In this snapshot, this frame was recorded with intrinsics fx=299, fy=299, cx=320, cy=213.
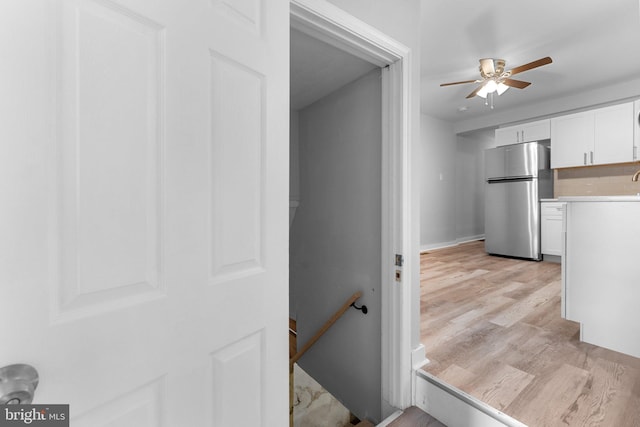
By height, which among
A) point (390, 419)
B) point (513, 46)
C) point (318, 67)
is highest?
point (513, 46)

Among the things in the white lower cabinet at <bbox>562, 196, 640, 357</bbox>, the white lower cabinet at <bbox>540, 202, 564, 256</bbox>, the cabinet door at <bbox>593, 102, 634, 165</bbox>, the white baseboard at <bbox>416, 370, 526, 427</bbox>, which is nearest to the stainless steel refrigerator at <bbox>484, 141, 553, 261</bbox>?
the white lower cabinet at <bbox>540, 202, 564, 256</bbox>

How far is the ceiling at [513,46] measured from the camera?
198 centimetres

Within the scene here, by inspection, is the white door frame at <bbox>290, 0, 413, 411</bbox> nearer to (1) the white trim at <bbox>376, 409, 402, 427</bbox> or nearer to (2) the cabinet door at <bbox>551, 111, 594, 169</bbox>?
(1) the white trim at <bbox>376, 409, 402, 427</bbox>

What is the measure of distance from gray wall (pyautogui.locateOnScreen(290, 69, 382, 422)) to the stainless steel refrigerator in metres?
3.83

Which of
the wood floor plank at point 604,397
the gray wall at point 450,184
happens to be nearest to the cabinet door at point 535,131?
the gray wall at point 450,184

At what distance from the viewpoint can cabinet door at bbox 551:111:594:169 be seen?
4219 mm

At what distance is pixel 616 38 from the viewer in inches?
117

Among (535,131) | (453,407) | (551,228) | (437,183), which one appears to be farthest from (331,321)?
(535,131)

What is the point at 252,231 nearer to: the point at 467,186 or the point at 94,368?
the point at 94,368

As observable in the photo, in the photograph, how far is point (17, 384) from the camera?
0.48 metres

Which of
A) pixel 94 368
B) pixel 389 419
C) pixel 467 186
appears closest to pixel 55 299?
pixel 94 368

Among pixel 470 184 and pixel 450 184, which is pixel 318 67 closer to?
pixel 450 184

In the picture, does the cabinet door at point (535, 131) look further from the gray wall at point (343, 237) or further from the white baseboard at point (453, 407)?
the white baseboard at point (453, 407)

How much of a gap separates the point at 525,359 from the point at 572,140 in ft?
13.1
